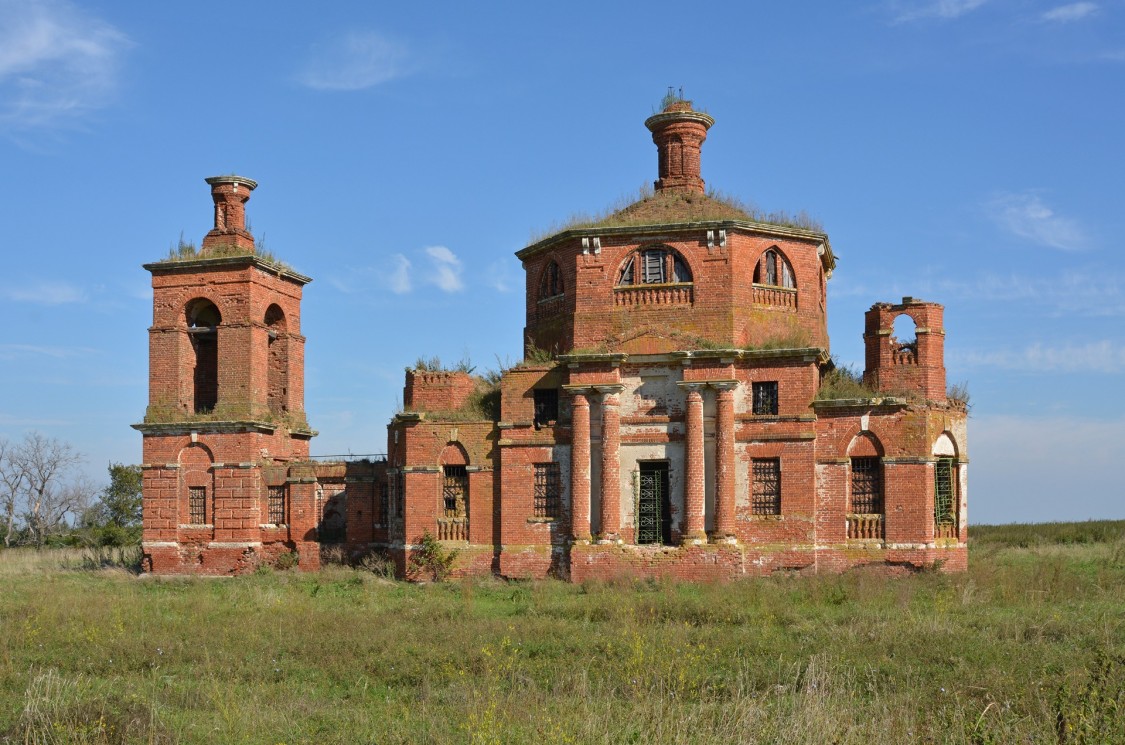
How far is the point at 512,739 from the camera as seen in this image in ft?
34.0

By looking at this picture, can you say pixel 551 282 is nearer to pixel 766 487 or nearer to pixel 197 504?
pixel 766 487

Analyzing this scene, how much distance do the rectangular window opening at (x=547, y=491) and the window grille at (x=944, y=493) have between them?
8.39 m

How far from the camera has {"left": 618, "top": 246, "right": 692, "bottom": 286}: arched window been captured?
2677 cm

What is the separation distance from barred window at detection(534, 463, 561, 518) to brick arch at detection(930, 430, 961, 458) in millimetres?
8443

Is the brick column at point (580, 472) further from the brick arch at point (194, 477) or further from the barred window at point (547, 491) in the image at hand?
the brick arch at point (194, 477)

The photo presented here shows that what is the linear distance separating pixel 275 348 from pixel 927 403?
17809 millimetres

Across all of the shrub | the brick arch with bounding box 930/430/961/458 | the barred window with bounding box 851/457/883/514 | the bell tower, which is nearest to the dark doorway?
the barred window with bounding box 851/457/883/514

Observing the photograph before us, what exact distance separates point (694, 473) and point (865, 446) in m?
3.82

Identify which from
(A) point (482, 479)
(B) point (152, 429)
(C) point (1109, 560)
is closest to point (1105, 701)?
(A) point (482, 479)

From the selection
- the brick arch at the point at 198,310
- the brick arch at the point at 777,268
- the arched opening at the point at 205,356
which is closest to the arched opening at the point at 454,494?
the brick arch at the point at 777,268

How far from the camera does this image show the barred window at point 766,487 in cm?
2534

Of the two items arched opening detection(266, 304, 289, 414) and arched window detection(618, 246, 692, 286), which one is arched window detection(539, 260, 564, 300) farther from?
arched opening detection(266, 304, 289, 414)

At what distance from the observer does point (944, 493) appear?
2580 cm

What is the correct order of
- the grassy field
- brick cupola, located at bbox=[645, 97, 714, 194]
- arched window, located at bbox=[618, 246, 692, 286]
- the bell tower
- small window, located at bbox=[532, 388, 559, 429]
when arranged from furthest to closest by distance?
1. the bell tower
2. brick cupola, located at bbox=[645, 97, 714, 194]
3. small window, located at bbox=[532, 388, 559, 429]
4. arched window, located at bbox=[618, 246, 692, 286]
5. the grassy field
